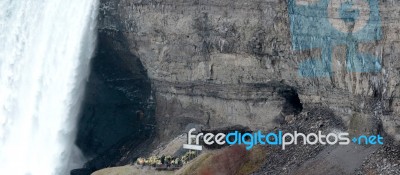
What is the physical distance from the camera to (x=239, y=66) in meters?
58.5

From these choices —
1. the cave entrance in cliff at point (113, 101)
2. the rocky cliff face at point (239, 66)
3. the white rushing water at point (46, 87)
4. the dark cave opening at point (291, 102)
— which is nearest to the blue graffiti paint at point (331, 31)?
the rocky cliff face at point (239, 66)

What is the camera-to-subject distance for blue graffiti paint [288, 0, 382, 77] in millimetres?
51531

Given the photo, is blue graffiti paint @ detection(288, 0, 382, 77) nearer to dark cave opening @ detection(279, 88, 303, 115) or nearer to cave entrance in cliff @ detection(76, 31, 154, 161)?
dark cave opening @ detection(279, 88, 303, 115)

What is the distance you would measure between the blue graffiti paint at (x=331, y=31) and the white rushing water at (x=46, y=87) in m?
13.4

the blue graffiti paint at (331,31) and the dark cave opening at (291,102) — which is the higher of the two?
the blue graffiti paint at (331,31)

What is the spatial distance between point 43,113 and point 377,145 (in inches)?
788

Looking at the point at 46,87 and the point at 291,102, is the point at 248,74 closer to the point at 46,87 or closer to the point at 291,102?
the point at 291,102

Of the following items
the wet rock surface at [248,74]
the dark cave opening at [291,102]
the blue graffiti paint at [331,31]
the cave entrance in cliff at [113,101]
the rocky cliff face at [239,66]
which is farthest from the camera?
the cave entrance in cliff at [113,101]

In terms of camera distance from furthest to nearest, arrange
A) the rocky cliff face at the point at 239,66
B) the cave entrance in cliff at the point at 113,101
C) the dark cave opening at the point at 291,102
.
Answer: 1. the cave entrance in cliff at the point at 113,101
2. the dark cave opening at the point at 291,102
3. the rocky cliff face at the point at 239,66

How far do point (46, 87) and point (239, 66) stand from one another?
1174 centimetres

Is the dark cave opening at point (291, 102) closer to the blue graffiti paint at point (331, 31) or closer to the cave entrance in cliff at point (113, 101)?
the blue graffiti paint at point (331, 31)

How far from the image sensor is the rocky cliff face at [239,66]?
52.0 metres

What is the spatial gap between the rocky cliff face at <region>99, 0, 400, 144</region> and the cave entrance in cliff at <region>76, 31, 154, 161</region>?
82cm

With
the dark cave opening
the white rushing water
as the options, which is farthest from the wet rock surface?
the white rushing water
